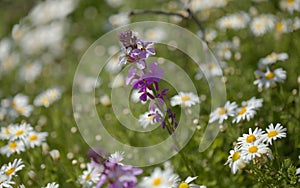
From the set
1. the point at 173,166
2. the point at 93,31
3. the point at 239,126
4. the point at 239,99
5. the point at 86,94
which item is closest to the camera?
the point at 239,126

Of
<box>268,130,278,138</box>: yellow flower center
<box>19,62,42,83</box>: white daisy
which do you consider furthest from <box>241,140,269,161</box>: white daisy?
<box>19,62,42,83</box>: white daisy

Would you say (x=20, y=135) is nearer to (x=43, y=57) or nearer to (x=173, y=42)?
(x=173, y=42)

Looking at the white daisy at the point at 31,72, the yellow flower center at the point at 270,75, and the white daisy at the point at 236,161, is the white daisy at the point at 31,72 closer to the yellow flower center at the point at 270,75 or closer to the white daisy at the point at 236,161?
the yellow flower center at the point at 270,75

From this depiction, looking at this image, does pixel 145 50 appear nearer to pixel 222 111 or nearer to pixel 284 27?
pixel 222 111

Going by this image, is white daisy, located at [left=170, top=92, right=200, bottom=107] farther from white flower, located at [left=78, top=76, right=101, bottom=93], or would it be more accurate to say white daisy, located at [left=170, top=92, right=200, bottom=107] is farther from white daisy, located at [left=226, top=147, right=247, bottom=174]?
white flower, located at [left=78, top=76, right=101, bottom=93]

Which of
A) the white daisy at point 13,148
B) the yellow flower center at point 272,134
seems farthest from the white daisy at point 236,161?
the white daisy at point 13,148

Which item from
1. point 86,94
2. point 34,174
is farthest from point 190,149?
point 86,94

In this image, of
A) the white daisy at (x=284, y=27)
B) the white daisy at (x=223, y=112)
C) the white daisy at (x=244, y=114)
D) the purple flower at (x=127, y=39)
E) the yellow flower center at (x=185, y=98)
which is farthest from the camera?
the white daisy at (x=284, y=27)
